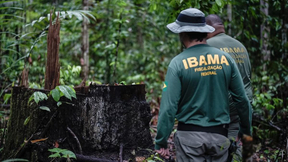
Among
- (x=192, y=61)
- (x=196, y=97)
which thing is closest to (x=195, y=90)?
(x=196, y=97)

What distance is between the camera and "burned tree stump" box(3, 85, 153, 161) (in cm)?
359

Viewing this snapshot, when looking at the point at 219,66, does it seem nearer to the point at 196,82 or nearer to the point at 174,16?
the point at 196,82

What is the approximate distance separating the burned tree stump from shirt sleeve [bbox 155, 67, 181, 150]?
131 centimetres

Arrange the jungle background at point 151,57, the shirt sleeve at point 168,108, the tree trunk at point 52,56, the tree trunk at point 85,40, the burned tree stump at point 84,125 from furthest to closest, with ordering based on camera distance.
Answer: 1. the tree trunk at point 85,40
2. the jungle background at point 151,57
3. the tree trunk at point 52,56
4. the burned tree stump at point 84,125
5. the shirt sleeve at point 168,108

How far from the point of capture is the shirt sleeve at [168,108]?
7.78ft

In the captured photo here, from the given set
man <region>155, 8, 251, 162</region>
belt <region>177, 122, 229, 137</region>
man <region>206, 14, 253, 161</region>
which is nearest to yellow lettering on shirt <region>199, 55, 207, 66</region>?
man <region>155, 8, 251, 162</region>

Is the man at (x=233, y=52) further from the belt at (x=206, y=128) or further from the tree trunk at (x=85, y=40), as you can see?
the tree trunk at (x=85, y=40)

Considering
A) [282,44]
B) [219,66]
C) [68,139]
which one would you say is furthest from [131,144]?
[282,44]

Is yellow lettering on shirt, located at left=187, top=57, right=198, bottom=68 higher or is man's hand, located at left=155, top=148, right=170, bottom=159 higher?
yellow lettering on shirt, located at left=187, top=57, right=198, bottom=68

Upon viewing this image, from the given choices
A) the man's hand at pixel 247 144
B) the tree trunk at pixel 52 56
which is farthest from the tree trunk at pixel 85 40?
the man's hand at pixel 247 144

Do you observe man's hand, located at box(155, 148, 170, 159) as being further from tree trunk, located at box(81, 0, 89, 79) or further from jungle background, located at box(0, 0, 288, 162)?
tree trunk, located at box(81, 0, 89, 79)

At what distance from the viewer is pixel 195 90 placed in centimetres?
246

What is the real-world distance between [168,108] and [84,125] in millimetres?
1585

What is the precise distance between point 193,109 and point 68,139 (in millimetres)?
1844
